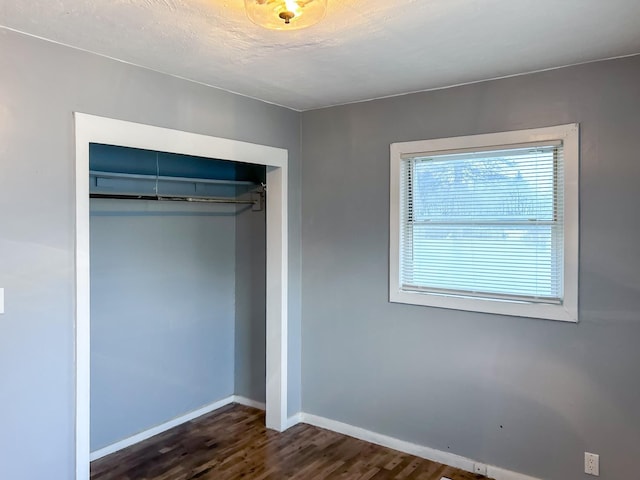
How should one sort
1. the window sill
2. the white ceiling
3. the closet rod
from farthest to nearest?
the closet rod, the window sill, the white ceiling

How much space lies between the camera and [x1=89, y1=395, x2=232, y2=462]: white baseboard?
11.2 feet

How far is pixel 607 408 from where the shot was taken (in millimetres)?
2725

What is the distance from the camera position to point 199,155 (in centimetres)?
310

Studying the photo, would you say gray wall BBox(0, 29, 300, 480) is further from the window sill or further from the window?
the window sill

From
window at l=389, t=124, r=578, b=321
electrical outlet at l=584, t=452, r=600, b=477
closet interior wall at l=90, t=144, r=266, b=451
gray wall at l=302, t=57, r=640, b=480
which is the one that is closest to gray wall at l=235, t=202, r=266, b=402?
closet interior wall at l=90, t=144, r=266, b=451

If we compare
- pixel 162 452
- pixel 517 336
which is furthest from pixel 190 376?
pixel 517 336

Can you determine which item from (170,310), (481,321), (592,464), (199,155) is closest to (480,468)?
(592,464)

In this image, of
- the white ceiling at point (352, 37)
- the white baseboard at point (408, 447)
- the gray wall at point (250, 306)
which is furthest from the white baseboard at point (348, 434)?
the white ceiling at point (352, 37)

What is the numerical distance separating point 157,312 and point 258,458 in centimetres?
130

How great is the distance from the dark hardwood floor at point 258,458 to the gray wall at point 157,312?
23 cm

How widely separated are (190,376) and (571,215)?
3030 mm

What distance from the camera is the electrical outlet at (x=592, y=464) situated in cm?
275

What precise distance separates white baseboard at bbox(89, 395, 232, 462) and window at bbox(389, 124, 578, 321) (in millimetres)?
1897

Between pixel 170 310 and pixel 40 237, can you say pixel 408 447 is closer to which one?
pixel 170 310
